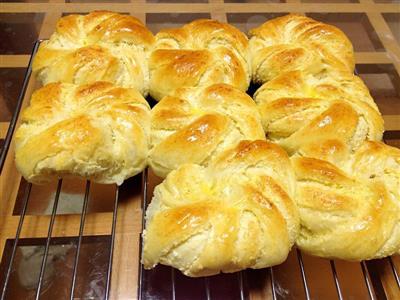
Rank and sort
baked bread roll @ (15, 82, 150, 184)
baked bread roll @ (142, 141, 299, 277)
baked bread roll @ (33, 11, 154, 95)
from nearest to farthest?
baked bread roll @ (142, 141, 299, 277)
baked bread roll @ (15, 82, 150, 184)
baked bread roll @ (33, 11, 154, 95)

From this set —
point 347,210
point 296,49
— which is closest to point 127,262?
point 347,210

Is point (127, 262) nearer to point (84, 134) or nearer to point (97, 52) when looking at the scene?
point (84, 134)

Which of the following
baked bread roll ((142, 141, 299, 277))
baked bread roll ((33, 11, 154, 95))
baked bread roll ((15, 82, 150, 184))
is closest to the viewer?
baked bread roll ((142, 141, 299, 277))

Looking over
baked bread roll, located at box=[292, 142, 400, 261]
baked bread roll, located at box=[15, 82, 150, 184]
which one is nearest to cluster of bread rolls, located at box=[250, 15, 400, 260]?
baked bread roll, located at box=[292, 142, 400, 261]

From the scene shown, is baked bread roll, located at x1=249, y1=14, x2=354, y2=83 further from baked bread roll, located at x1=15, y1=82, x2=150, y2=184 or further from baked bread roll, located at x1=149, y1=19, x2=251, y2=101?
baked bread roll, located at x1=15, y1=82, x2=150, y2=184

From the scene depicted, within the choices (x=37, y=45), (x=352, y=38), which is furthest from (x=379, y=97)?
(x=37, y=45)

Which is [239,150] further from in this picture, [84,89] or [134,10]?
[134,10]

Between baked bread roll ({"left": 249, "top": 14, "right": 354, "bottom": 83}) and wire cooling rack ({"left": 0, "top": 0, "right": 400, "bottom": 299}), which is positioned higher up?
baked bread roll ({"left": 249, "top": 14, "right": 354, "bottom": 83})
